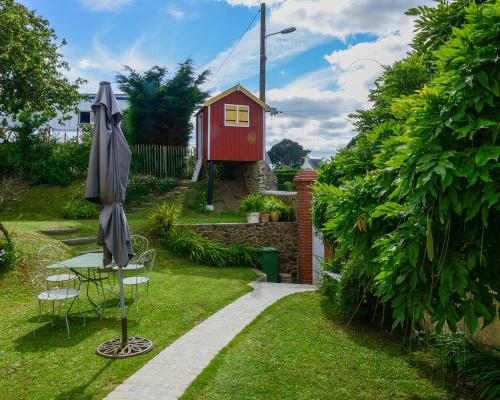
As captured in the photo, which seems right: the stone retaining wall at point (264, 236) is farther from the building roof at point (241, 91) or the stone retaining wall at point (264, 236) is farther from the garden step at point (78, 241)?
the building roof at point (241, 91)

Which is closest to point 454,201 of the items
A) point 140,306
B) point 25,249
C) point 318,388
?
point 318,388

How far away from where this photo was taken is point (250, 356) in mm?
4555

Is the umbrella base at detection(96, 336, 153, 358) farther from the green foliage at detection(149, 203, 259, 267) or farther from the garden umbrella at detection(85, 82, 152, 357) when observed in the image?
the green foliage at detection(149, 203, 259, 267)

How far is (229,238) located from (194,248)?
158 centimetres

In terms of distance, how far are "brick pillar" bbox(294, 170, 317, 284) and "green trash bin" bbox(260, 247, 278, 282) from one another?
0.88 meters

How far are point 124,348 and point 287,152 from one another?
51.1m

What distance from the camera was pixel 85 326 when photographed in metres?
5.70

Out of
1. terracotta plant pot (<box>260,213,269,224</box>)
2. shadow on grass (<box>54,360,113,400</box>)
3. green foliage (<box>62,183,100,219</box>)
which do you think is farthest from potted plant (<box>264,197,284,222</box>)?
shadow on grass (<box>54,360,113,400</box>)

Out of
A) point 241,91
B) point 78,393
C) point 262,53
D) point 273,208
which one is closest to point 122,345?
point 78,393

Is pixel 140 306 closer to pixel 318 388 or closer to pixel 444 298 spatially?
pixel 318 388

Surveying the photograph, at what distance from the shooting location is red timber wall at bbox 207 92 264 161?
17391 millimetres

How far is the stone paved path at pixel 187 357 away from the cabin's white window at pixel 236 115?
11675mm

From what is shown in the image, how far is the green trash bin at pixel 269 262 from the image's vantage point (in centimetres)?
1147

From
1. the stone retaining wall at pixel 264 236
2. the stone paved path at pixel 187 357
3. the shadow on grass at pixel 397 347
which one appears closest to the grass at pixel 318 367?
the shadow on grass at pixel 397 347
